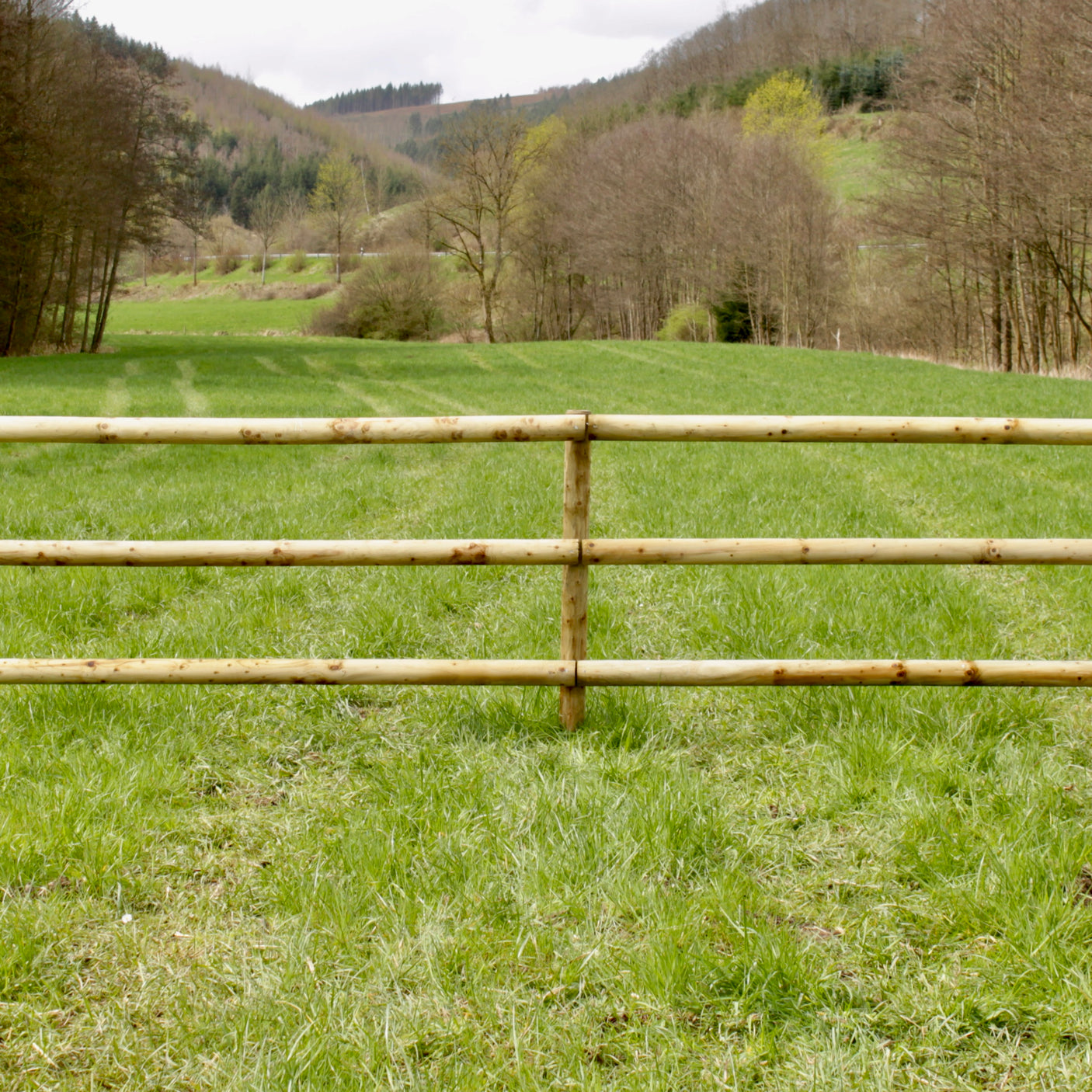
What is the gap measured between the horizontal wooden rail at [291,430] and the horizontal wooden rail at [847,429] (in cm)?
22

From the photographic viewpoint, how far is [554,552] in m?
3.76

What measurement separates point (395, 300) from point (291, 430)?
57352mm

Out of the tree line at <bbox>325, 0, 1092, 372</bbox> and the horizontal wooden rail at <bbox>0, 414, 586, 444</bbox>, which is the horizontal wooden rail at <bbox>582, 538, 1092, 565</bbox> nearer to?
the horizontal wooden rail at <bbox>0, 414, 586, 444</bbox>

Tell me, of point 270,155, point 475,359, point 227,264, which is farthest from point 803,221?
point 270,155

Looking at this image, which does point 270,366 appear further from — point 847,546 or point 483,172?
point 483,172

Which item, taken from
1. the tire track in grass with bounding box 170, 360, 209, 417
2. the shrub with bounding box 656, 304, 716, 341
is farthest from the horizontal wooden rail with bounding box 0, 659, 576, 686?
the shrub with bounding box 656, 304, 716, 341

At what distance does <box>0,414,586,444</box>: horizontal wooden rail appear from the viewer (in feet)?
12.2

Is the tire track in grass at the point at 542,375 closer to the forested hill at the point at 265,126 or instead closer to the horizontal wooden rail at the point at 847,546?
the horizontal wooden rail at the point at 847,546

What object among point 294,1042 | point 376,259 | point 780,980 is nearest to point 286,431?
point 294,1042

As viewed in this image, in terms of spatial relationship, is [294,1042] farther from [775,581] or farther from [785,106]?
[785,106]

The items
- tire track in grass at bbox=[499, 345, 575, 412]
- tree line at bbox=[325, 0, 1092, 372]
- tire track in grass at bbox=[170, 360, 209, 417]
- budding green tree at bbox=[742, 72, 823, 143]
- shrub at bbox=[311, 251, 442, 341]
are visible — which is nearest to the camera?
tire track in grass at bbox=[170, 360, 209, 417]

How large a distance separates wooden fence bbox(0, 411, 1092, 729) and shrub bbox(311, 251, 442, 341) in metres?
56.9

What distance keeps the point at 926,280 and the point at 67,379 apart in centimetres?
3201

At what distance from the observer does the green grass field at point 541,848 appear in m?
2.34
